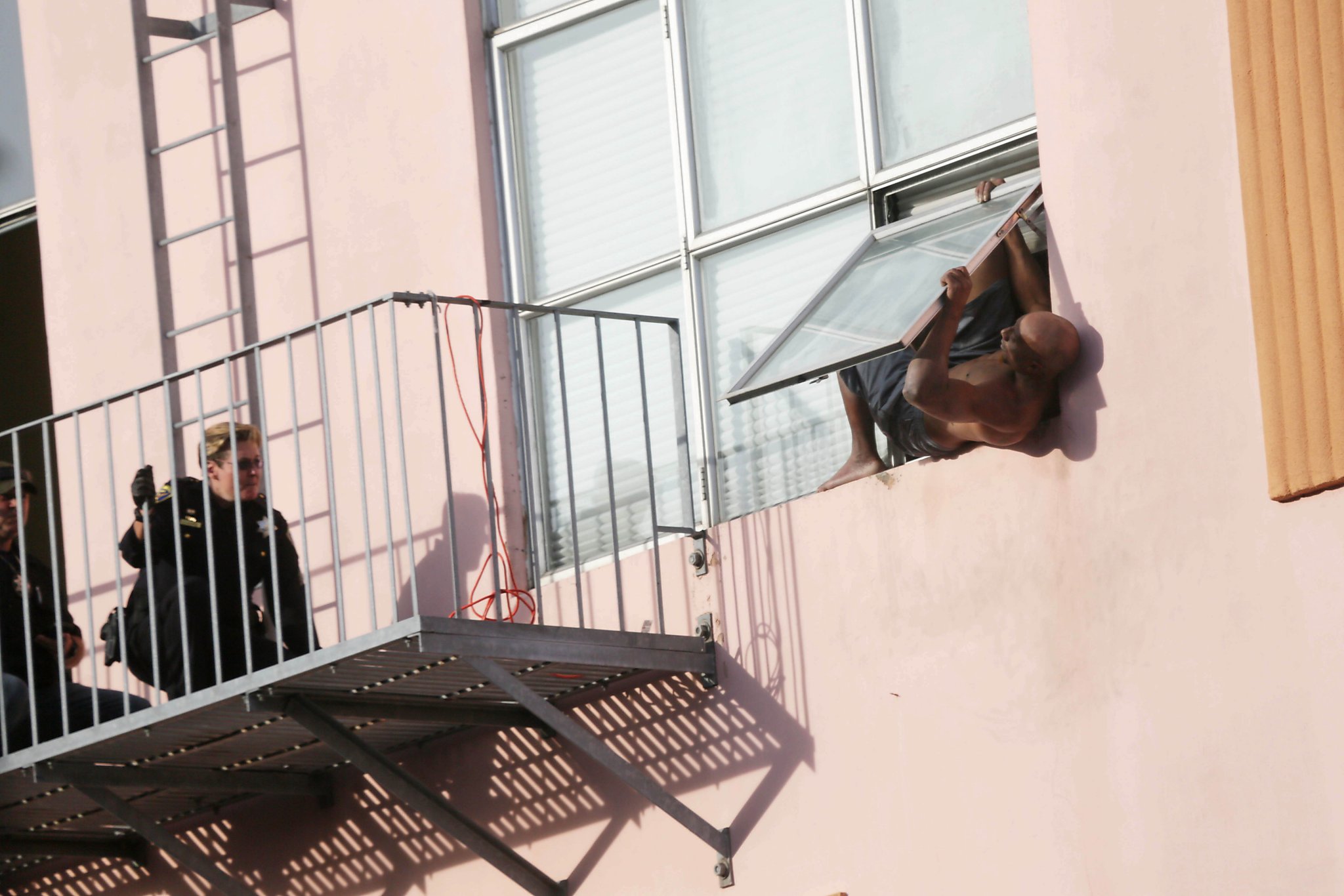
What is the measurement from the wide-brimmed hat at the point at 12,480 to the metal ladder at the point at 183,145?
616 millimetres

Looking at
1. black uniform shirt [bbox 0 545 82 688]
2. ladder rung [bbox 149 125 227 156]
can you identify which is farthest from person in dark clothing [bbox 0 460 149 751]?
ladder rung [bbox 149 125 227 156]

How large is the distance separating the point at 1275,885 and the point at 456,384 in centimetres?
346

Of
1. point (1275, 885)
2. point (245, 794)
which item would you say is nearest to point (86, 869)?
point (245, 794)

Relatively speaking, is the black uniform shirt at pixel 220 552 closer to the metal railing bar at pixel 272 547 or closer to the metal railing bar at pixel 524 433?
the metal railing bar at pixel 272 547

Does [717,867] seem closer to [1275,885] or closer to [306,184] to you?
[1275,885]

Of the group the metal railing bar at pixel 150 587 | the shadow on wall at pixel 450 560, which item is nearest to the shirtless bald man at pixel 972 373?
the shadow on wall at pixel 450 560

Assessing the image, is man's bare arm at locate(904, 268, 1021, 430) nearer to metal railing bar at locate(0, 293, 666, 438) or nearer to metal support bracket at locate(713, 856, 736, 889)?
metal railing bar at locate(0, 293, 666, 438)

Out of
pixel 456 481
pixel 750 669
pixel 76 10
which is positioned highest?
pixel 76 10

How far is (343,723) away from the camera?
755 centimetres

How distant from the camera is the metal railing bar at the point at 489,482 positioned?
23.6ft

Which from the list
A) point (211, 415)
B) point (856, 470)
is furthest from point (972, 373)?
point (211, 415)

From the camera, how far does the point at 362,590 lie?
8.21m

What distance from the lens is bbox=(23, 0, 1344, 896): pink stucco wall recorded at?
19.5 feet

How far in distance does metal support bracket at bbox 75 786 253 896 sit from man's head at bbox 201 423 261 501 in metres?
1.08
